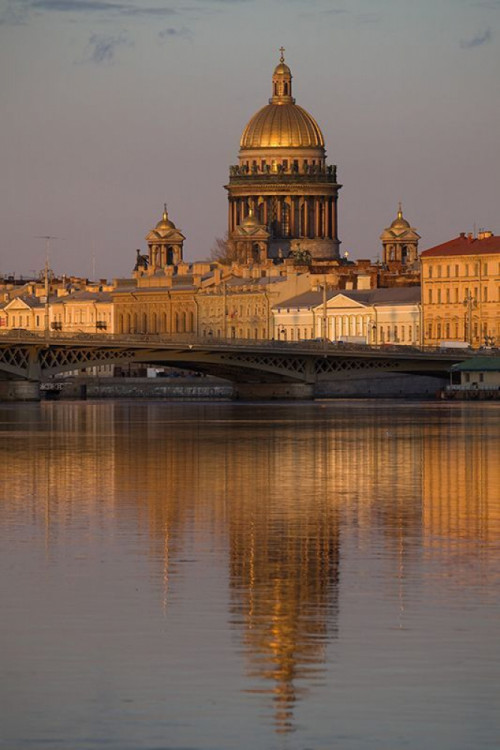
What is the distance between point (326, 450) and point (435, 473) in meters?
10.5

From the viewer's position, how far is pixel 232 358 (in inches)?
4417

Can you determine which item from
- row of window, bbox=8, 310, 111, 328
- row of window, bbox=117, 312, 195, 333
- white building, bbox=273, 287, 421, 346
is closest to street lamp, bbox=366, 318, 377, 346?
white building, bbox=273, 287, 421, 346

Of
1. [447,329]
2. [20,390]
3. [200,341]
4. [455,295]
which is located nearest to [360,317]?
[447,329]

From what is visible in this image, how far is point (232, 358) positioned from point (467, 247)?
43702 mm

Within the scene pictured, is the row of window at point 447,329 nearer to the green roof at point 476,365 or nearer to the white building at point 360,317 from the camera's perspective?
the white building at point 360,317

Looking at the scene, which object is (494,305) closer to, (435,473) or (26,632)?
(435,473)

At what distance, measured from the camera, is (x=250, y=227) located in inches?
7746

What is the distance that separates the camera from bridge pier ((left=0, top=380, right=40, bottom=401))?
10994 cm

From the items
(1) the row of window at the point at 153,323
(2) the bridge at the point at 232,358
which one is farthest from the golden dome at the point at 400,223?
(2) the bridge at the point at 232,358

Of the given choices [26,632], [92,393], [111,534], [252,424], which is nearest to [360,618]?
[26,632]

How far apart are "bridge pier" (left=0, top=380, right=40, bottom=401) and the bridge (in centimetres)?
5

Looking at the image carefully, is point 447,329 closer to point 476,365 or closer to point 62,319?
point 476,365

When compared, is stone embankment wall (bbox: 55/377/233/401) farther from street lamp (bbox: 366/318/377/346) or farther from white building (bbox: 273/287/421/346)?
street lamp (bbox: 366/318/377/346)

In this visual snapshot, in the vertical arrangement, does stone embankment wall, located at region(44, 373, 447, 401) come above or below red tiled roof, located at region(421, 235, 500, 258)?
below
